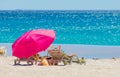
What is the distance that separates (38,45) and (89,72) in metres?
2.29

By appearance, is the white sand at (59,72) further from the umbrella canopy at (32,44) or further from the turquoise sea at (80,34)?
the turquoise sea at (80,34)

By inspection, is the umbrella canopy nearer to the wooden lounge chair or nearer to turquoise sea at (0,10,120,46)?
the wooden lounge chair

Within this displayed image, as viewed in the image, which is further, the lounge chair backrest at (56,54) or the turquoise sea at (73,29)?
the turquoise sea at (73,29)

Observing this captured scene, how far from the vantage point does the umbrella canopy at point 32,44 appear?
13.7 m

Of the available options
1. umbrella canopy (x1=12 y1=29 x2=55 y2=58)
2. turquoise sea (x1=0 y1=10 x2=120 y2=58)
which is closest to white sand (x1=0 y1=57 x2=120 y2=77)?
umbrella canopy (x1=12 y1=29 x2=55 y2=58)

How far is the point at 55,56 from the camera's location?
14203mm

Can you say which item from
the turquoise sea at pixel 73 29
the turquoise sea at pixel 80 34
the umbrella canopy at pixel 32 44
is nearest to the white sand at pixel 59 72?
the umbrella canopy at pixel 32 44

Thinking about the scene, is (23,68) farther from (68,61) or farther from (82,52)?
(82,52)

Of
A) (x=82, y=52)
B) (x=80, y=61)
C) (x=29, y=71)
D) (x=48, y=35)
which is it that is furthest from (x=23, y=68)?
(x=82, y=52)

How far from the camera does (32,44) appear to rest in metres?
13.7

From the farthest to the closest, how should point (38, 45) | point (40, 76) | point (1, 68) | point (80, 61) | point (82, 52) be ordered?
1. point (82, 52)
2. point (80, 61)
3. point (38, 45)
4. point (1, 68)
5. point (40, 76)

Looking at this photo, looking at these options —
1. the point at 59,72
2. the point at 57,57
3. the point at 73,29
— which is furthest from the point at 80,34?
the point at 59,72

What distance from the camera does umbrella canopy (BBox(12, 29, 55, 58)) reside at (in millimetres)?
13703

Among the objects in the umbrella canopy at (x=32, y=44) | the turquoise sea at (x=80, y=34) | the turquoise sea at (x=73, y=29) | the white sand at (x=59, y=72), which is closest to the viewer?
the white sand at (x=59, y=72)
